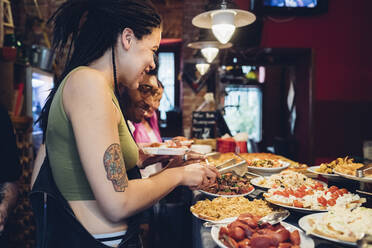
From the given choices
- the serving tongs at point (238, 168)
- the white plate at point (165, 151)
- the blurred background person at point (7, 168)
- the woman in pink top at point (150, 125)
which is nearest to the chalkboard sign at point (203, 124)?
the woman in pink top at point (150, 125)

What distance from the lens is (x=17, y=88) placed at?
13.3 feet

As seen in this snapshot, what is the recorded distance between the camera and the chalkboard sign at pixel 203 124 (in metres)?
4.27

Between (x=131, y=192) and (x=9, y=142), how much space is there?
4.68 ft

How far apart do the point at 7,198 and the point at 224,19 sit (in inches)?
80.8

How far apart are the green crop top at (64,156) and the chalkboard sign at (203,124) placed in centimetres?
314

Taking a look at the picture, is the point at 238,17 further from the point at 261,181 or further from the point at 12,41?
the point at 12,41

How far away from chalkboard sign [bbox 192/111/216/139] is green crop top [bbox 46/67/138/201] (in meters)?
3.14

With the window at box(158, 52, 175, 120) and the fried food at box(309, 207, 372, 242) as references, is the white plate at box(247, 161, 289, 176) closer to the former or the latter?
the fried food at box(309, 207, 372, 242)

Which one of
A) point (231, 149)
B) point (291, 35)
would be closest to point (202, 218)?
point (231, 149)

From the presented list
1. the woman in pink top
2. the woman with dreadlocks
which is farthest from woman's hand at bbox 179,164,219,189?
the woman in pink top

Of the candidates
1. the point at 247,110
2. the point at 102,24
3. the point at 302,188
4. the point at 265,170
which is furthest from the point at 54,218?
the point at 247,110

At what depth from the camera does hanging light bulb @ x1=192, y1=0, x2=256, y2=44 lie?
2.36 meters

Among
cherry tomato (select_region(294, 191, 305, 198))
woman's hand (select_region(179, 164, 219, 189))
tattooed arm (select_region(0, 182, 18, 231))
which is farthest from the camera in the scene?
tattooed arm (select_region(0, 182, 18, 231))

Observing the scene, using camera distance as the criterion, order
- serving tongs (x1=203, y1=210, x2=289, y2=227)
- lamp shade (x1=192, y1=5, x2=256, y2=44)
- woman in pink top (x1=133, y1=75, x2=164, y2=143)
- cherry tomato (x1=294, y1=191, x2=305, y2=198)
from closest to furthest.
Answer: serving tongs (x1=203, y1=210, x2=289, y2=227)
cherry tomato (x1=294, y1=191, x2=305, y2=198)
lamp shade (x1=192, y1=5, x2=256, y2=44)
woman in pink top (x1=133, y1=75, x2=164, y2=143)
